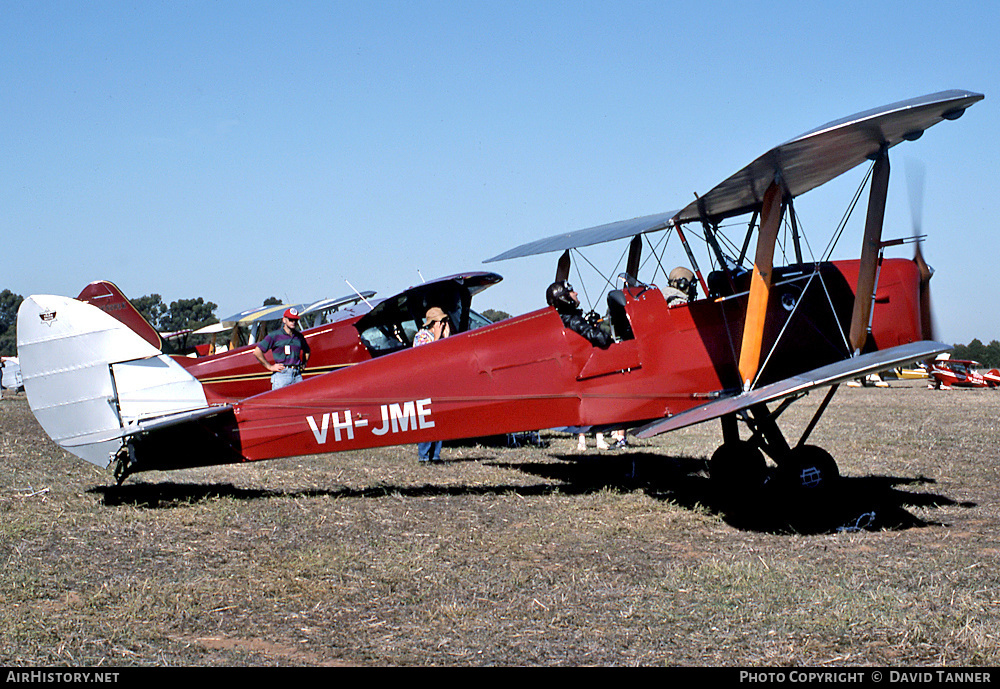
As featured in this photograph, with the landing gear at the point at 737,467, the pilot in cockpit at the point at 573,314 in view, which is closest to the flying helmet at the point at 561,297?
the pilot in cockpit at the point at 573,314

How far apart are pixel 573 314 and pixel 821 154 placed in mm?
2214

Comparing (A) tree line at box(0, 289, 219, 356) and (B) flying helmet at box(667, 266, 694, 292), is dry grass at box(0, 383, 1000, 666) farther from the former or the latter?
(A) tree line at box(0, 289, 219, 356)

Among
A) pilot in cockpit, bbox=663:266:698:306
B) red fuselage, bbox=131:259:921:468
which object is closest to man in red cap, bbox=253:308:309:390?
red fuselage, bbox=131:259:921:468

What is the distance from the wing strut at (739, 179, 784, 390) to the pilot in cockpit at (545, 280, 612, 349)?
1203 mm

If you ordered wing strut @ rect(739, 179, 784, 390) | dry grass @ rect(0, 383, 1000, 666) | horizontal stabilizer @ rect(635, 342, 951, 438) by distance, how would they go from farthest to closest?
wing strut @ rect(739, 179, 784, 390)
horizontal stabilizer @ rect(635, 342, 951, 438)
dry grass @ rect(0, 383, 1000, 666)

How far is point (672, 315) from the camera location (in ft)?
22.1

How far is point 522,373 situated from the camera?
6770mm

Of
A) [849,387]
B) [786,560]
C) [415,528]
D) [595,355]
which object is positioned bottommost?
[849,387]

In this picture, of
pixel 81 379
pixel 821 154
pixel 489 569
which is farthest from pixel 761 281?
pixel 81 379

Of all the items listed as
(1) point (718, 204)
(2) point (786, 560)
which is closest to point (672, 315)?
(1) point (718, 204)

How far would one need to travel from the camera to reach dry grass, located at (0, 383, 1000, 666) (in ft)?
11.6

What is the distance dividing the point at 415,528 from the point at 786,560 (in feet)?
8.00

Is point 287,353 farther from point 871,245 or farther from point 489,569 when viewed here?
point 871,245
